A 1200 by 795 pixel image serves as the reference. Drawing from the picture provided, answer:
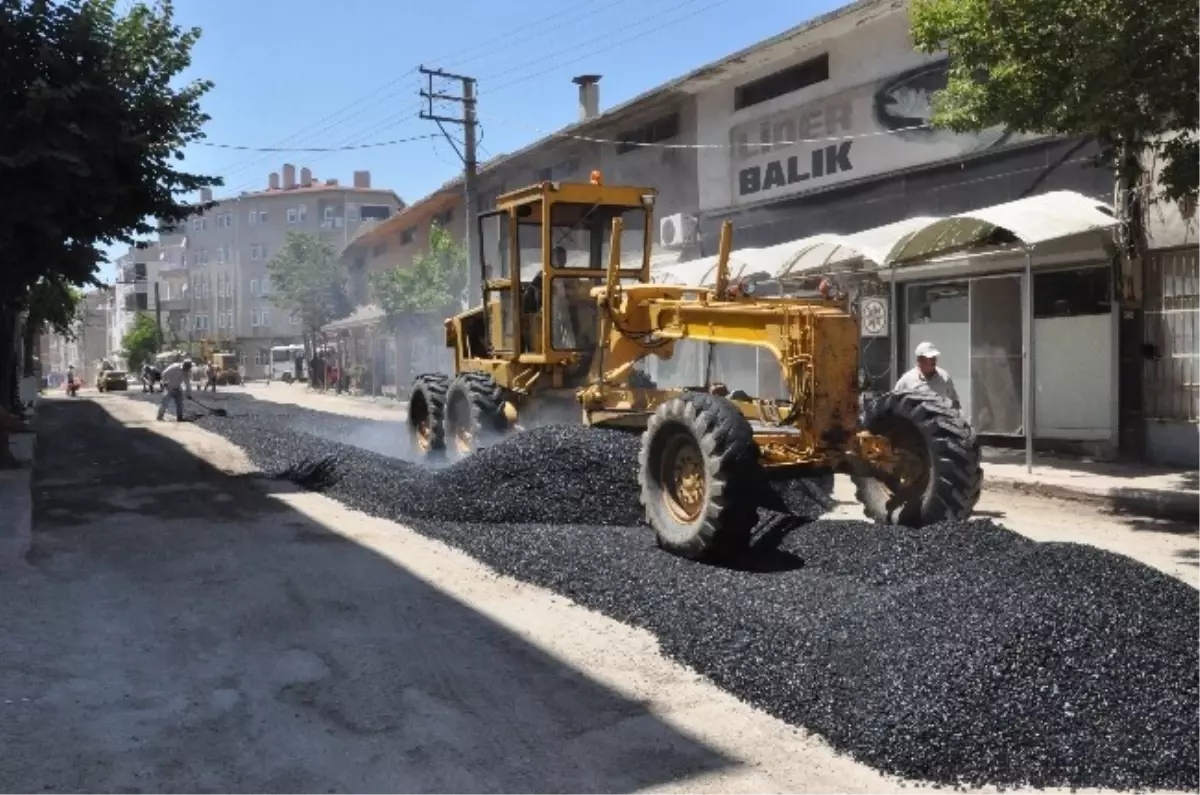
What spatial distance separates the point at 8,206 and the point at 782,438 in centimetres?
831

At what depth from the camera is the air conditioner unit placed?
22219mm

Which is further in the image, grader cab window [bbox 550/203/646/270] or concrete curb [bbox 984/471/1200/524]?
grader cab window [bbox 550/203/646/270]

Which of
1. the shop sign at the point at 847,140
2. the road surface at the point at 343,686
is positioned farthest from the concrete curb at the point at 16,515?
the shop sign at the point at 847,140

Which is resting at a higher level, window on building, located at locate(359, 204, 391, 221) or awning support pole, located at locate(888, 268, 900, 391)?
window on building, located at locate(359, 204, 391, 221)

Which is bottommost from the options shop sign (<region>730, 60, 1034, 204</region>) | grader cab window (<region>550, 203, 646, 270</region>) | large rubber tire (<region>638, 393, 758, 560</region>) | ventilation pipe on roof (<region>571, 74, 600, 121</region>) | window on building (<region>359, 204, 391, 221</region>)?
large rubber tire (<region>638, 393, 758, 560</region>)

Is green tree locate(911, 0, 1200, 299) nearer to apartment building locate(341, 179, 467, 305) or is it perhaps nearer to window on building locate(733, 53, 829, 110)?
window on building locate(733, 53, 829, 110)

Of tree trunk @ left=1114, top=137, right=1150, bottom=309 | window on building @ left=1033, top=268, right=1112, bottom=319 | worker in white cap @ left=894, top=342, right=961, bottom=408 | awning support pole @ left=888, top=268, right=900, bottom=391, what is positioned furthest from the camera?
awning support pole @ left=888, top=268, right=900, bottom=391

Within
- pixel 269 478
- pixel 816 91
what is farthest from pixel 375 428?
pixel 816 91

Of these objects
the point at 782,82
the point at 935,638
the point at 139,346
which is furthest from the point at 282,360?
the point at 935,638

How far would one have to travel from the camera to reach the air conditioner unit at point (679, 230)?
22.2 m

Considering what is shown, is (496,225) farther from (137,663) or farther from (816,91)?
(816,91)

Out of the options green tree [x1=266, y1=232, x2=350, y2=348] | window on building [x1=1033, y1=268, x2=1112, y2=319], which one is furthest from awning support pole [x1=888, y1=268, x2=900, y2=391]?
green tree [x1=266, y1=232, x2=350, y2=348]

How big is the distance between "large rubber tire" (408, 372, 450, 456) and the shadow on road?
4.13 m

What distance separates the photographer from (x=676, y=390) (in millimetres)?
9297
